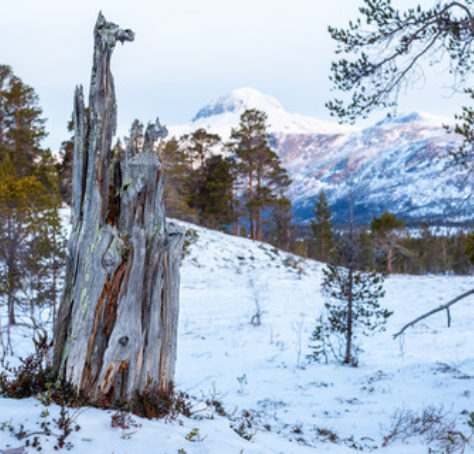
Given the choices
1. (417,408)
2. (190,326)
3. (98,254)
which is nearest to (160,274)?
(98,254)

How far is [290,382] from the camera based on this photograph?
732cm

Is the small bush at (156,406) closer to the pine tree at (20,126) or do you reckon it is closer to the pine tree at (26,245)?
the pine tree at (26,245)

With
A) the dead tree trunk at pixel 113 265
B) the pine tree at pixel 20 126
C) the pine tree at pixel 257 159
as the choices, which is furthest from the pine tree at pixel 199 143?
the dead tree trunk at pixel 113 265

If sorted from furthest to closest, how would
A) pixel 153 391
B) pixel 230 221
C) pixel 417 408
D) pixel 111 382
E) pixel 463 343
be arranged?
pixel 230 221
pixel 463 343
pixel 417 408
pixel 153 391
pixel 111 382

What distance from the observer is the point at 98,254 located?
3.63 metres

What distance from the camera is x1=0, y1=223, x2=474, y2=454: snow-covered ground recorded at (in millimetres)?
3183

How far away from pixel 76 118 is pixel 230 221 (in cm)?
3037

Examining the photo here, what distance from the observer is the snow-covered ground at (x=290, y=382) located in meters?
3.18

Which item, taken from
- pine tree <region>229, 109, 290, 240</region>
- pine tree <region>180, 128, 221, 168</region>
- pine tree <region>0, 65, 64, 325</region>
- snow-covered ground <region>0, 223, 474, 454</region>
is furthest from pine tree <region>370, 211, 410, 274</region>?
pine tree <region>0, 65, 64, 325</region>

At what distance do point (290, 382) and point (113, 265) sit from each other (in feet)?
16.8

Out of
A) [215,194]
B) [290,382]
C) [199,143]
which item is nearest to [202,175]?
[199,143]

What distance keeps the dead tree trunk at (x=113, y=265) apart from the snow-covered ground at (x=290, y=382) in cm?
48

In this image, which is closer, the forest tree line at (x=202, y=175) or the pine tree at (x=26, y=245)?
the pine tree at (x=26, y=245)

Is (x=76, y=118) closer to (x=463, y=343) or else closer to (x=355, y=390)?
(x=355, y=390)
